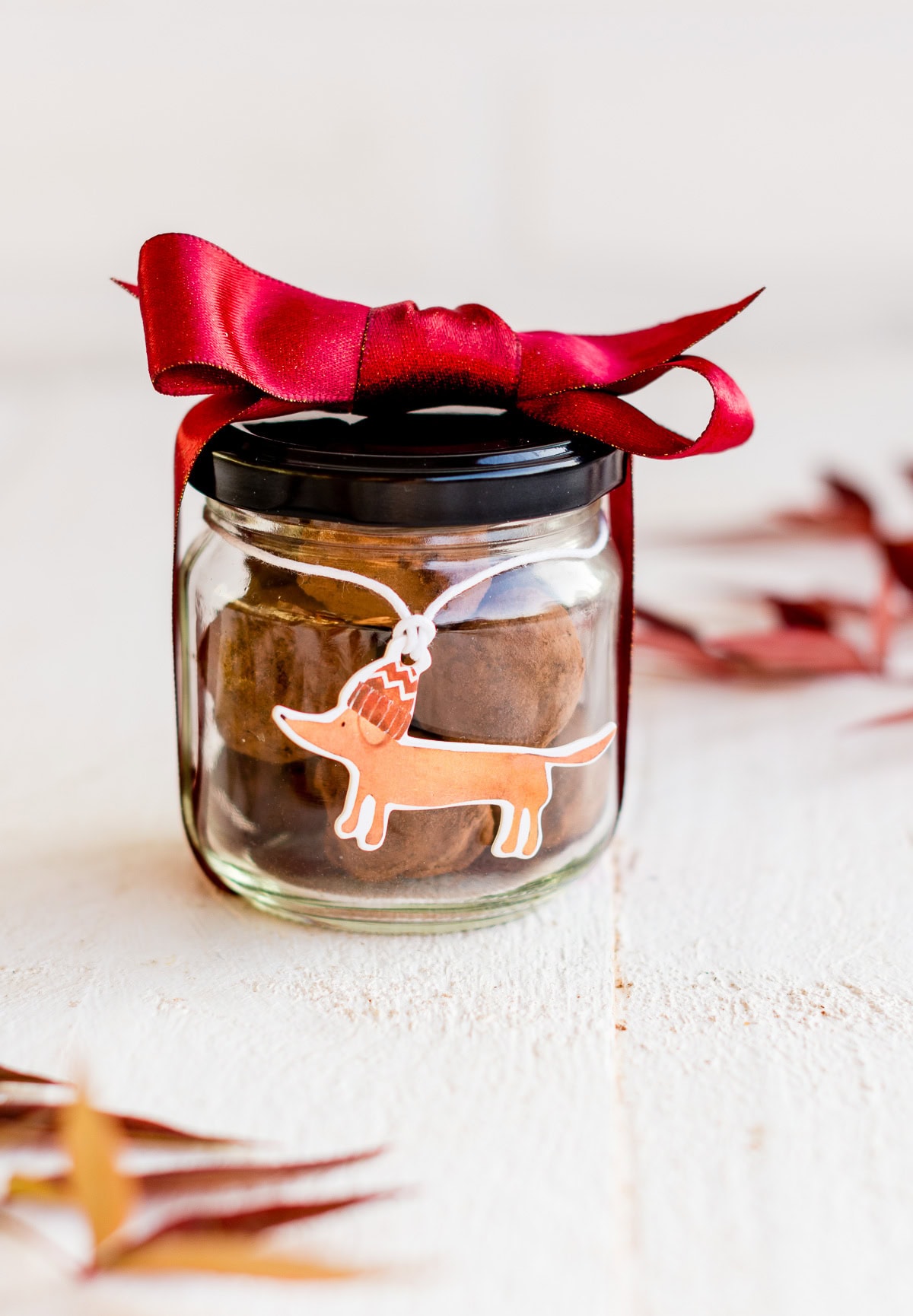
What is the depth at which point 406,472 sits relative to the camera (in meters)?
0.49

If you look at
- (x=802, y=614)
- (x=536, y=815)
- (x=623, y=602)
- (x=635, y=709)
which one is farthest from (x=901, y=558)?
(x=536, y=815)

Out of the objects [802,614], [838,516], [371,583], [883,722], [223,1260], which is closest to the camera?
[223,1260]

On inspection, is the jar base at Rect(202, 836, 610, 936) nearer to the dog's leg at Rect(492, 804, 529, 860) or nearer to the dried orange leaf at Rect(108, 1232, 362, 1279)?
the dog's leg at Rect(492, 804, 529, 860)

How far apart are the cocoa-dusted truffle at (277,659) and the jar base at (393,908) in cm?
7

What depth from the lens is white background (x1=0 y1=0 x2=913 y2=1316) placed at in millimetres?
438

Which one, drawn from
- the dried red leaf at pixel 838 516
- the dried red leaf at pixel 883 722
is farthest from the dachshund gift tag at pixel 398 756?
the dried red leaf at pixel 838 516

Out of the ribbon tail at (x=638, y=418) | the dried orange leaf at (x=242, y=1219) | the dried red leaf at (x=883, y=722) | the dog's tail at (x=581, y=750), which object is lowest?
the dried orange leaf at (x=242, y=1219)

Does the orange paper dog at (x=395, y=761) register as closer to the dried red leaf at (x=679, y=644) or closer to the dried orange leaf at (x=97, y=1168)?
the dried orange leaf at (x=97, y=1168)

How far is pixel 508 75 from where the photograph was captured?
5.91 ft

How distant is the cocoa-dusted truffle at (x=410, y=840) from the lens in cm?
54

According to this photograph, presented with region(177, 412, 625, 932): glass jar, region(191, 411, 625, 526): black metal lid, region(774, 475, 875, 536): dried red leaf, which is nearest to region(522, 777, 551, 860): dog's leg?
region(177, 412, 625, 932): glass jar

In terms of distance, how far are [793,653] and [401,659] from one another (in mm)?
439

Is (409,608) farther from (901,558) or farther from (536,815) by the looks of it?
(901,558)

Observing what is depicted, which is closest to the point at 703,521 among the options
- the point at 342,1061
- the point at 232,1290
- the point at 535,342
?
the point at 535,342
